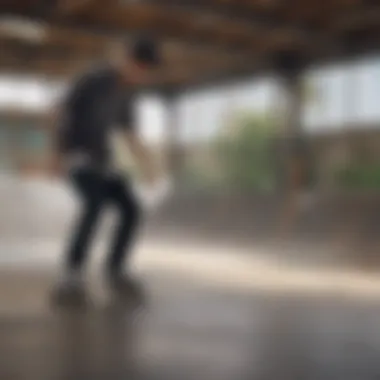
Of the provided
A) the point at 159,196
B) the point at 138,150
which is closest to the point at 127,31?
the point at 138,150

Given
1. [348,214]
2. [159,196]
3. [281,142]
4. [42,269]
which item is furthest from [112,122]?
[159,196]

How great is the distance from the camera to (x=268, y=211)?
648 centimetres

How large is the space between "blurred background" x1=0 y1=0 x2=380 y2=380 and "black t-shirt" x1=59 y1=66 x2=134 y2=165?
2.41 ft

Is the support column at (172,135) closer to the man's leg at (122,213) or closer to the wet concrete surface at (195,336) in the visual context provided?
the man's leg at (122,213)

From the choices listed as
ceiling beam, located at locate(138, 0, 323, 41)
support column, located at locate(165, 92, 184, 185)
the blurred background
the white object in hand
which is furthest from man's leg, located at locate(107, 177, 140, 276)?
Result: support column, located at locate(165, 92, 184, 185)

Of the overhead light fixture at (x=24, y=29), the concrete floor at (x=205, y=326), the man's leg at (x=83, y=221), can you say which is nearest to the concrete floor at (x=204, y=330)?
the concrete floor at (x=205, y=326)

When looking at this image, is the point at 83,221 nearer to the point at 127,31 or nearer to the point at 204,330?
the point at 204,330

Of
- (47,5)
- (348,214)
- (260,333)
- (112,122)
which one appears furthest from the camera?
(348,214)

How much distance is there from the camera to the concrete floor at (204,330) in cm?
185

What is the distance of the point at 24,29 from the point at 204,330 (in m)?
3.95

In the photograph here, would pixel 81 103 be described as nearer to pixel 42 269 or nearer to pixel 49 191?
pixel 42 269

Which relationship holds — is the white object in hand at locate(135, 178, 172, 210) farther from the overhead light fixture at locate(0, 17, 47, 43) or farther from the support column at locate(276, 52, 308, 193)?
the overhead light fixture at locate(0, 17, 47, 43)

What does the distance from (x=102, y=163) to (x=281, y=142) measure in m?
3.78

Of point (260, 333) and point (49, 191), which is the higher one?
point (49, 191)
